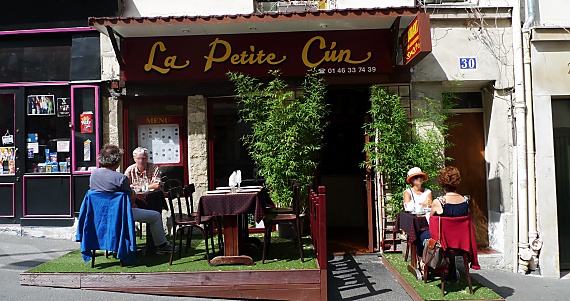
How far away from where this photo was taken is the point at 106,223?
239 inches

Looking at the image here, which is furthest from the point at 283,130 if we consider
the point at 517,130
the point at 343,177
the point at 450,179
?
the point at 517,130

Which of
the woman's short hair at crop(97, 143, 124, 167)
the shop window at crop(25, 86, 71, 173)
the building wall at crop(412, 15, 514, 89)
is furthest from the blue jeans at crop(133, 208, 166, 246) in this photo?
the building wall at crop(412, 15, 514, 89)

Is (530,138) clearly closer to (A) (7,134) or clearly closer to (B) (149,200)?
(B) (149,200)

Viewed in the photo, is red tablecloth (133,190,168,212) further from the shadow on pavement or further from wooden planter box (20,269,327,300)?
the shadow on pavement

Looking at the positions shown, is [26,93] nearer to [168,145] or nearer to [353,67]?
[168,145]

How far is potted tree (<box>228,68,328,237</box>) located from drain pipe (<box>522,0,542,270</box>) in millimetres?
3173

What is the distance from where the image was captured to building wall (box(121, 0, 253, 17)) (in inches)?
333

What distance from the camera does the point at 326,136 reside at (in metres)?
10.5

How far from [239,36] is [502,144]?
453cm

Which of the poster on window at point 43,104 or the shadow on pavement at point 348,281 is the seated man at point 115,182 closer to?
the shadow on pavement at point 348,281

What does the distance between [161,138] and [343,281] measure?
3889 mm

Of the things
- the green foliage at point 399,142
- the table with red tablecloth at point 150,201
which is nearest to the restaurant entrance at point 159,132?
the table with red tablecloth at point 150,201

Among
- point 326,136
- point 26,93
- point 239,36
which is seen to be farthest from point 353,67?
point 26,93

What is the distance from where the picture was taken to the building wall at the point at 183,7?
8.47m
